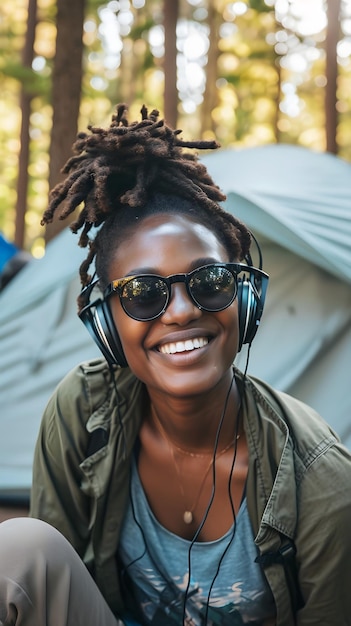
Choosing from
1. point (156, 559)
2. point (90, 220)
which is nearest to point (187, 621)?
point (156, 559)

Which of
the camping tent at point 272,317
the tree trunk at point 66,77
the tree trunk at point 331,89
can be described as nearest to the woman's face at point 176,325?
the camping tent at point 272,317

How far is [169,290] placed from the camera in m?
1.36

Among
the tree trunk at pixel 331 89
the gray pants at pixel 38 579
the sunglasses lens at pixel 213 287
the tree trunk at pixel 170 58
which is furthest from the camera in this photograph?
the tree trunk at pixel 331 89

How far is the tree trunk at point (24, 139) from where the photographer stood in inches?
353

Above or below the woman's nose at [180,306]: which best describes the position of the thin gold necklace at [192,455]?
below

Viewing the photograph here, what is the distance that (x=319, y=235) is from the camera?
3014mm

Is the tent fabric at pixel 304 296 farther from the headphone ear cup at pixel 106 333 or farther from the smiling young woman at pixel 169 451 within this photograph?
the headphone ear cup at pixel 106 333

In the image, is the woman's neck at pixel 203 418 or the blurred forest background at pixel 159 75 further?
the blurred forest background at pixel 159 75

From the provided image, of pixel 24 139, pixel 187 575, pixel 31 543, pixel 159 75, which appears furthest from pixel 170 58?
pixel 159 75

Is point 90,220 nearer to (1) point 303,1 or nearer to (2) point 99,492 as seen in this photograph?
(2) point 99,492

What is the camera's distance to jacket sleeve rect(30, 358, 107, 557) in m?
1.56

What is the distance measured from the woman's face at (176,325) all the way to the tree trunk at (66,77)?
13.5 ft

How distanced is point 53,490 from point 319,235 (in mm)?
1878

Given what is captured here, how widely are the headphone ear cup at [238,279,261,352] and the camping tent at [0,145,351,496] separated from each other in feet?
4.54
